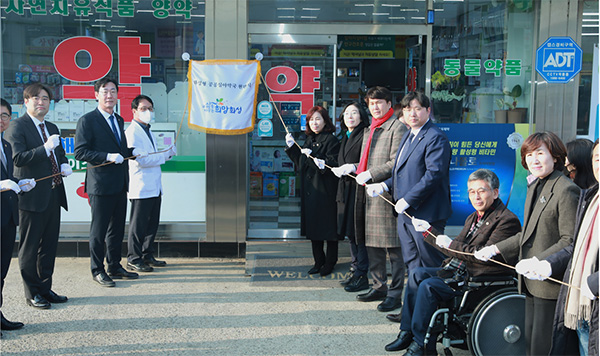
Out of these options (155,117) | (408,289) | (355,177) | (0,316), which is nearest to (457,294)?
(408,289)

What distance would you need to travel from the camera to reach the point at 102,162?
5.25 m

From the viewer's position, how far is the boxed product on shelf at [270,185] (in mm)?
7403

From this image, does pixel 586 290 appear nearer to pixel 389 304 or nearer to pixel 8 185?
pixel 389 304

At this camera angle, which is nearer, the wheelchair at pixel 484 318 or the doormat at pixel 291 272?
the wheelchair at pixel 484 318

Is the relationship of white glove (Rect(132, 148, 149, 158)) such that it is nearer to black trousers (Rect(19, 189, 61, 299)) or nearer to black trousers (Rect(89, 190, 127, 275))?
black trousers (Rect(89, 190, 127, 275))

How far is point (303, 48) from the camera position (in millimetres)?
6465

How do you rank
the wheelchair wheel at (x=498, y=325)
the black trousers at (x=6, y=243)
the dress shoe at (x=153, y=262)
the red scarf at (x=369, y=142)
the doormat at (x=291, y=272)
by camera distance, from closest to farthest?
the wheelchair wheel at (x=498, y=325)
the black trousers at (x=6, y=243)
the red scarf at (x=369, y=142)
the doormat at (x=291, y=272)
the dress shoe at (x=153, y=262)

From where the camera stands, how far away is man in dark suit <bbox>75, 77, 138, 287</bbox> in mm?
5277

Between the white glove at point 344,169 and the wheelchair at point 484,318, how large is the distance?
1.69m

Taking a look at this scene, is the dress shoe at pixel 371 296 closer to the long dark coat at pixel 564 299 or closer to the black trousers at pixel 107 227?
the long dark coat at pixel 564 299

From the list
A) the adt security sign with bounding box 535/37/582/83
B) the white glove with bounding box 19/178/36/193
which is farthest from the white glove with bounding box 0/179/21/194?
the adt security sign with bounding box 535/37/582/83

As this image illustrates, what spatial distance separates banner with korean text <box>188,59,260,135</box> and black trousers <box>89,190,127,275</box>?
127 centimetres

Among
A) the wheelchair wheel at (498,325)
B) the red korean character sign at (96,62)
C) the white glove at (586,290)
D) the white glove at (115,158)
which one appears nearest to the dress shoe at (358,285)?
the wheelchair wheel at (498,325)

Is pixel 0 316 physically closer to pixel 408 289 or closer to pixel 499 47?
pixel 408 289
